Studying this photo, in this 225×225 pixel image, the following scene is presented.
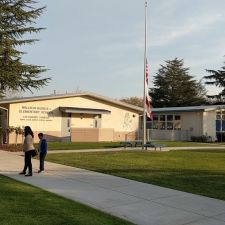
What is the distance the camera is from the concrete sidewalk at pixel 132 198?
8.62 metres

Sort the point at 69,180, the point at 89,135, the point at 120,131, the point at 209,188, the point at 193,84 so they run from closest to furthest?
the point at 209,188, the point at 69,180, the point at 89,135, the point at 120,131, the point at 193,84

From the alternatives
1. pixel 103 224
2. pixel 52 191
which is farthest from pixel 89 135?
pixel 103 224

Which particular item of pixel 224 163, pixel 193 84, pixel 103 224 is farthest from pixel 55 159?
pixel 193 84

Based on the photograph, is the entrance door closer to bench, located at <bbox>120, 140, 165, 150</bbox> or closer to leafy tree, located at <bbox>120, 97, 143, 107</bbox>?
bench, located at <bbox>120, 140, 165, 150</bbox>

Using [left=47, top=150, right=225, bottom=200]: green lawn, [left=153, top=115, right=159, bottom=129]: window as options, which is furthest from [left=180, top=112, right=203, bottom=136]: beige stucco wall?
[left=47, top=150, right=225, bottom=200]: green lawn

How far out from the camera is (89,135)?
35.1m

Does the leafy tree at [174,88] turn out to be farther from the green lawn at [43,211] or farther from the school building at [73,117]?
the green lawn at [43,211]

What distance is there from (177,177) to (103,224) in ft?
21.4

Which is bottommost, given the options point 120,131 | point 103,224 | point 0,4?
point 103,224

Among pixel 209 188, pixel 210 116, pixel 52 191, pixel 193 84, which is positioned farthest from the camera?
pixel 193 84

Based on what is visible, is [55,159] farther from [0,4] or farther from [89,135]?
[89,135]

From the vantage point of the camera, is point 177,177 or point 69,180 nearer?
point 69,180

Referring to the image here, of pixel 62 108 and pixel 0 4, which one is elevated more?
pixel 0 4

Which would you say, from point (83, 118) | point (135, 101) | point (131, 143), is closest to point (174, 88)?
point (135, 101)
